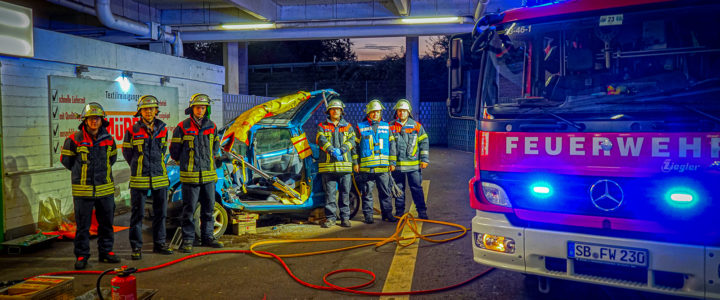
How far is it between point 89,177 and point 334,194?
324cm

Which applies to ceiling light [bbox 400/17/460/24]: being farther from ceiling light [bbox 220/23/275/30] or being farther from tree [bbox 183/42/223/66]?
tree [bbox 183/42/223/66]

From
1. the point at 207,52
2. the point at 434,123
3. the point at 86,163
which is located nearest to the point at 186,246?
the point at 86,163

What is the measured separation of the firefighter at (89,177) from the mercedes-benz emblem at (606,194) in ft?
16.0

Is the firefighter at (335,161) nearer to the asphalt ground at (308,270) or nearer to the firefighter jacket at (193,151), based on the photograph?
the asphalt ground at (308,270)

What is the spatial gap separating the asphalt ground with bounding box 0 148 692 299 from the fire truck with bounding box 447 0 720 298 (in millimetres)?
709

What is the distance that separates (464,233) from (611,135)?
3.33m

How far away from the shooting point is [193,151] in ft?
19.9

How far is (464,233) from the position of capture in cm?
674

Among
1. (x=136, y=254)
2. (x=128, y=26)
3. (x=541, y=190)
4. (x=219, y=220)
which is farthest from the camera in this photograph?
(x=128, y=26)

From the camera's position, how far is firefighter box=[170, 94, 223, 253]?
19.9 feet

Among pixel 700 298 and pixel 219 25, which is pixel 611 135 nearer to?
Answer: pixel 700 298

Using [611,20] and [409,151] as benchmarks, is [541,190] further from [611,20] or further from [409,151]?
[409,151]

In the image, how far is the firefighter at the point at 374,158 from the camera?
7613 millimetres

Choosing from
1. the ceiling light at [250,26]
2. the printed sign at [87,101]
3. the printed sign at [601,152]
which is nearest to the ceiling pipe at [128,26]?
the ceiling light at [250,26]
